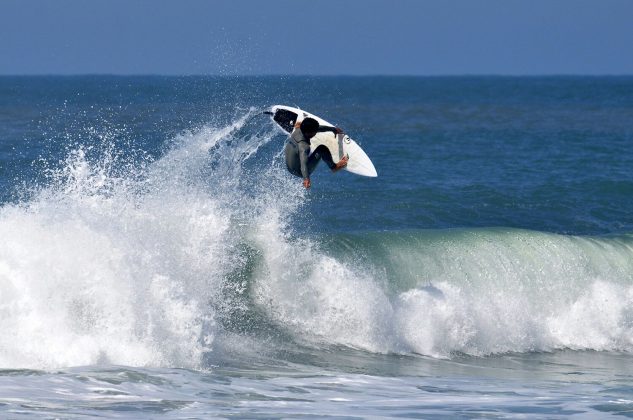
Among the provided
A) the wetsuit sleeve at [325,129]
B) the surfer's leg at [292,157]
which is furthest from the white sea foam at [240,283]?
the wetsuit sleeve at [325,129]

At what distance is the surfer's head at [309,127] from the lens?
16.2 meters

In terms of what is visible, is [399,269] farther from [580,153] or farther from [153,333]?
[580,153]

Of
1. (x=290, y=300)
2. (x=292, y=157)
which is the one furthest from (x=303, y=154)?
(x=290, y=300)

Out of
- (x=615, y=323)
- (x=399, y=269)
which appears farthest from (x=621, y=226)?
(x=399, y=269)

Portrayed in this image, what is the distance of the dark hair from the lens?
639 inches

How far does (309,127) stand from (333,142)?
33.1 inches

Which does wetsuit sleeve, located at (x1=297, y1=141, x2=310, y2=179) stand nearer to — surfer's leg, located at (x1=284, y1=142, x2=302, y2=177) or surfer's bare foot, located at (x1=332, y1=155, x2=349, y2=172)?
surfer's leg, located at (x1=284, y1=142, x2=302, y2=177)

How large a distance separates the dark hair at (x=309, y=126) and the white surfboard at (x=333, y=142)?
1.01ft

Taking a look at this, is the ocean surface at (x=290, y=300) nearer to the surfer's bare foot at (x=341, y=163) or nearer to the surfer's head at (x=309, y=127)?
the surfer's bare foot at (x=341, y=163)

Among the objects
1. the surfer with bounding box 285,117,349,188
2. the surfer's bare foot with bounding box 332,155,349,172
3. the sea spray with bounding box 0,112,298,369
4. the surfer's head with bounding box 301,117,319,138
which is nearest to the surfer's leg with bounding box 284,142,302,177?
the surfer with bounding box 285,117,349,188

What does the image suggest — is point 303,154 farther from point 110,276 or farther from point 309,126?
point 110,276

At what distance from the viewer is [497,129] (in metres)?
49.6

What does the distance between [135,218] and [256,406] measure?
4.64 meters

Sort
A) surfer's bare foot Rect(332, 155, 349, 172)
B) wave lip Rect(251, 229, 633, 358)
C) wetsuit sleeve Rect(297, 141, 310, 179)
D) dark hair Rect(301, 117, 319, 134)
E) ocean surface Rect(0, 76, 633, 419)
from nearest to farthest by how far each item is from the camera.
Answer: ocean surface Rect(0, 76, 633, 419)
wave lip Rect(251, 229, 633, 358)
wetsuit sleeve Rect(297, 141, 310, 179)
dark hair Rect(301, 117, 319, 134)
surfer's bare foot Rect(332, 155, 349, 172)
